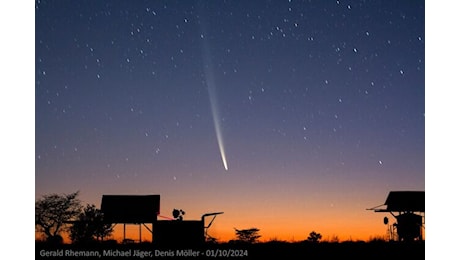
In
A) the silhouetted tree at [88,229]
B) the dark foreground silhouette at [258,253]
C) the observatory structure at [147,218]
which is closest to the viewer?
the dark foreground silhouette at [258,253]

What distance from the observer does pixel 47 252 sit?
1531 centimetres

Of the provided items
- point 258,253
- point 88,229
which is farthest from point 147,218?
point 258,253

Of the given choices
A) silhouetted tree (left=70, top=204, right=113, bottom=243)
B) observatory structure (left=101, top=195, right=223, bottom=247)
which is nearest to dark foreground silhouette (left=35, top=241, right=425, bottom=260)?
observatory structure (left=101, top=195, right=223, bottom=247)

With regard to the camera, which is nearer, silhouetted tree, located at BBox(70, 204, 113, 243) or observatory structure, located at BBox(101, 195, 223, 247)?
observatory structure, located at BBox(101, 195, 223, 247)

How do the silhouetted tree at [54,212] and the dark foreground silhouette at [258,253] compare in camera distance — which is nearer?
the dark foreground silhouette at [258,253]

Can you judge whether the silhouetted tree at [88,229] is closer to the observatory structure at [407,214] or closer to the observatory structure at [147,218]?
the observatory structure at [147,218]

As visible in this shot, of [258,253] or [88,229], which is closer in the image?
[258,253]

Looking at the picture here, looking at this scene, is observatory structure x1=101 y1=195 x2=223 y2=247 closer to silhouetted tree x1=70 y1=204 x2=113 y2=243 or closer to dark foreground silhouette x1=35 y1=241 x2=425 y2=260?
silhouetted tree x1=70 y1=204 x2=113 y2=243

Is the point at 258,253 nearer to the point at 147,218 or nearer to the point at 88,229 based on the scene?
the point at 147,218

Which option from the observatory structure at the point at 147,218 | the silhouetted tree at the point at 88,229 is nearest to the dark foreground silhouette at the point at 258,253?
the observatory structure at the point at 147,218
